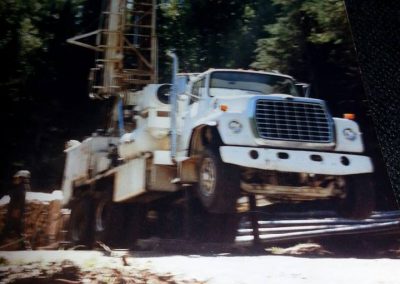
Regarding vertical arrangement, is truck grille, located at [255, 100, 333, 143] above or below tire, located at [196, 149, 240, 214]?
above

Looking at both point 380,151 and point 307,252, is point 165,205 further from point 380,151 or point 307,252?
point 380,151

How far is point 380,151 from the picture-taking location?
2.03m

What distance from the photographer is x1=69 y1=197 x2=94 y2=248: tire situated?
1.95m

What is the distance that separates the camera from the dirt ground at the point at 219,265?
1.60 meters

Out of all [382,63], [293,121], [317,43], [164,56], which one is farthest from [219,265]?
[382,63]

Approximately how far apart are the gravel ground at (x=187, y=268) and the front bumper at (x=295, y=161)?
1.02ft

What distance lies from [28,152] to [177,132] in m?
0.63

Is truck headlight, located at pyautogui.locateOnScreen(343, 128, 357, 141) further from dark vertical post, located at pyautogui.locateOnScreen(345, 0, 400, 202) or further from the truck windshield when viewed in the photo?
the truck windshield

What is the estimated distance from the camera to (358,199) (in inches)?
76.0

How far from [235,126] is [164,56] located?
1.18 ft

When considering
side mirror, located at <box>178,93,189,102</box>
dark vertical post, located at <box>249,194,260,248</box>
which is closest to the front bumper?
dark vertical post, located at <box>249,194,260,248</box>

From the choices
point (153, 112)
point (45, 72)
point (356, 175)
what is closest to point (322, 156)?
point (356, 175)

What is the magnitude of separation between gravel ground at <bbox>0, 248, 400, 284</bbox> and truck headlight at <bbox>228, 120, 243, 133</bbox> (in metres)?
0.46

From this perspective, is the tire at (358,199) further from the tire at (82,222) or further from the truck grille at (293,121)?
the tire at (82,222)
